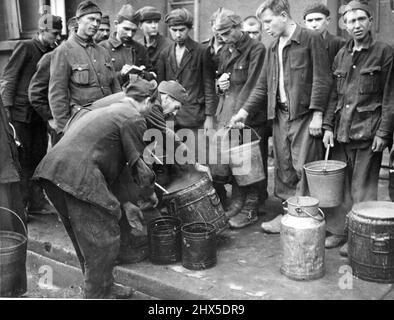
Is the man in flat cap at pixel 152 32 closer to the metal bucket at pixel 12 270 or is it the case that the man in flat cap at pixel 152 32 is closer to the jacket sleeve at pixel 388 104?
the jacket sleeve at pixel 388 104

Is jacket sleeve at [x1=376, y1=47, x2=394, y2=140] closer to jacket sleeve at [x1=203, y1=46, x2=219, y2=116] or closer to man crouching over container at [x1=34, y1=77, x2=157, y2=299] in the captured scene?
man crouching over container at [x1=34, y1=77, x2=157, y2=299]

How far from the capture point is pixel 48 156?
170 inches

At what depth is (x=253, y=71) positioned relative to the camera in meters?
6.06

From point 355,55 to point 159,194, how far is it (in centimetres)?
253

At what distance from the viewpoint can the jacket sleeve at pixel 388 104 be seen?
15.9 feet

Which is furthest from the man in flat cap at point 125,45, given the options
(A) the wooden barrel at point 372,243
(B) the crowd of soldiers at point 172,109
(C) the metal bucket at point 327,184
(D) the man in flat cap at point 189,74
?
(A) the wooden barrel at point 372,243

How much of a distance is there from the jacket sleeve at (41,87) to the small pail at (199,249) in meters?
2.42

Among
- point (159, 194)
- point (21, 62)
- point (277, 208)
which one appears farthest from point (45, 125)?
point (277, 208)

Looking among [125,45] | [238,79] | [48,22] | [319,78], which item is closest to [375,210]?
[319,78]

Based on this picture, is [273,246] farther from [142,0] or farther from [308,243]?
[142,0]

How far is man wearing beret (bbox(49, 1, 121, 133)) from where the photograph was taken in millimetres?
5707

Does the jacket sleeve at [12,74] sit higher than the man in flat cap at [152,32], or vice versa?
the man in flat cap at [152,32]

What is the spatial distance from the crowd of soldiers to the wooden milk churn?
0.64m

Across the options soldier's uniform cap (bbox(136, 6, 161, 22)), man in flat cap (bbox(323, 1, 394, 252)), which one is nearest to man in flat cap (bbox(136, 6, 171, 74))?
soldier's uniform cap (bbox(136, 6, 161, 22))
